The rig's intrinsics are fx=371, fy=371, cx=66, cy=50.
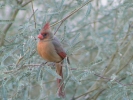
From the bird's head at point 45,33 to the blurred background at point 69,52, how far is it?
4 centimetres

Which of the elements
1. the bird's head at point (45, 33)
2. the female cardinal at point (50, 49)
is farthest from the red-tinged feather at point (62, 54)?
the bird's head at point (45, 33)

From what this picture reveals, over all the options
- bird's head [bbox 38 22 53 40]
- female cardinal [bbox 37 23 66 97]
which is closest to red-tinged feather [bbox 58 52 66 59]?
female cardinal [bbox 37 23 66 97]

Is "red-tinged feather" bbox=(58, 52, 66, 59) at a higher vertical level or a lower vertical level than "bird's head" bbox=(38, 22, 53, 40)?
lower

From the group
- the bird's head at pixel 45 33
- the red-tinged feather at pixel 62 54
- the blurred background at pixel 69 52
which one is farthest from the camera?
the red-tinged feather at pixel 62 54

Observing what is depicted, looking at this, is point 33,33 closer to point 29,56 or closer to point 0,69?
point 29,56

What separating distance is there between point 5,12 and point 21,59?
7.77 ft

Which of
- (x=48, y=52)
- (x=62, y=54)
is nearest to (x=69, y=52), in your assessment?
(x=62, y=54)

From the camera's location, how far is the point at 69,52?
8.75 feet

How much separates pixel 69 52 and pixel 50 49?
0.46 m

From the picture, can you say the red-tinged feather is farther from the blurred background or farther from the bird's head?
the bird's head

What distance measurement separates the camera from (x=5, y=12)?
4.71 metres

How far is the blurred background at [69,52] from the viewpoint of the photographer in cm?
258

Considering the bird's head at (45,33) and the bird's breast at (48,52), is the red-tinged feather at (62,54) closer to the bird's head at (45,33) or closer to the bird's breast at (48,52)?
the bird's breast at (48,52)

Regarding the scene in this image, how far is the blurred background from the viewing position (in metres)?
2.58
